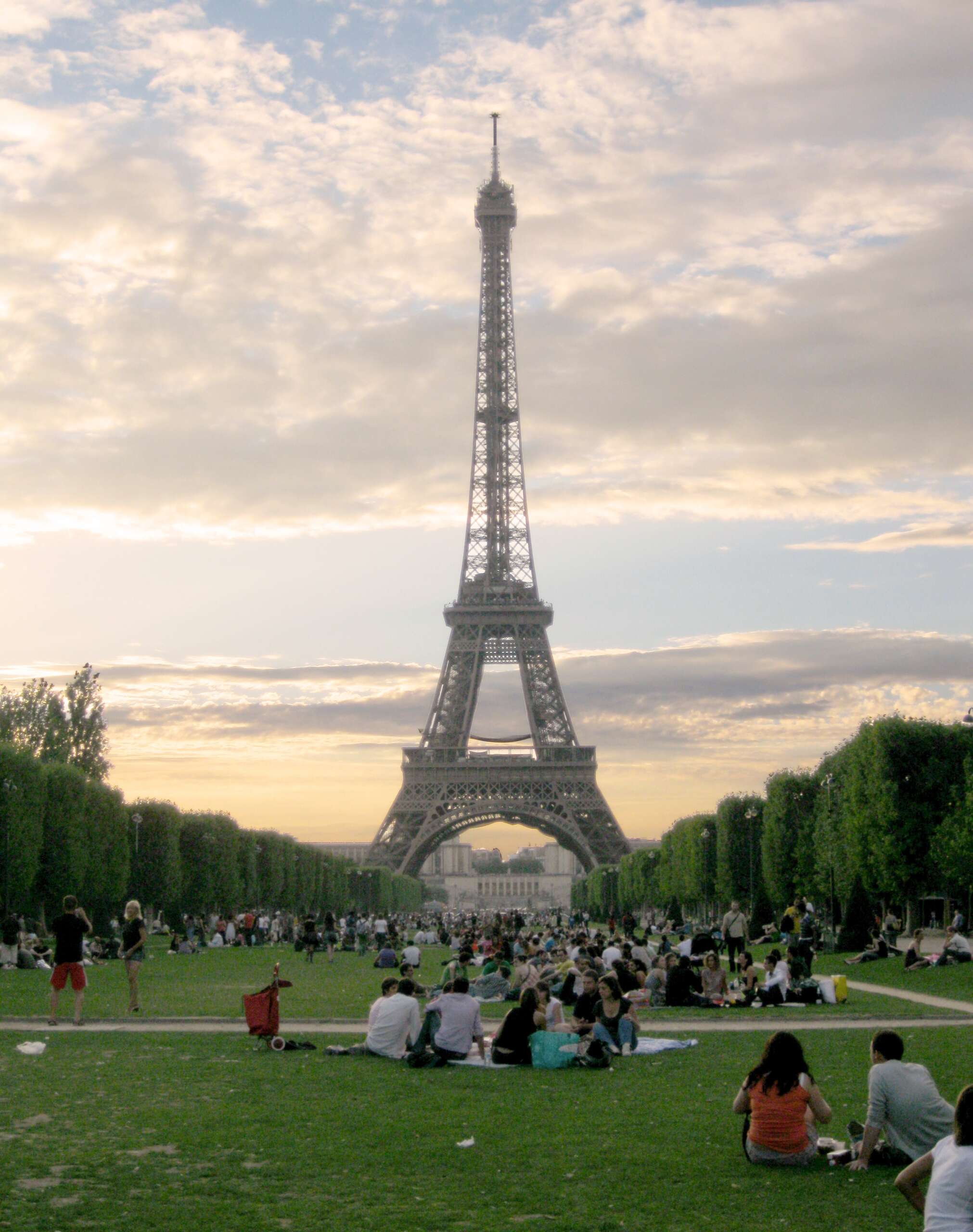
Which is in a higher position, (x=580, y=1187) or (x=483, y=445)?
(x=483, y=445)

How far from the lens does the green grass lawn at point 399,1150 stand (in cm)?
978

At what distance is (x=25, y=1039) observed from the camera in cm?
2002

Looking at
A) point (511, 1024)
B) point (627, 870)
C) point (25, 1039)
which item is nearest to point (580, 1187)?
point (511, 1024)

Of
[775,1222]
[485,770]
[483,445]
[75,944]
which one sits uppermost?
[483,445]

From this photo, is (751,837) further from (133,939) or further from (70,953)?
(70,953)

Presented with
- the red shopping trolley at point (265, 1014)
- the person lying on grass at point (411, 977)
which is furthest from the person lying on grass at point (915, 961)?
the red shopping trolley at point (265, 1014)

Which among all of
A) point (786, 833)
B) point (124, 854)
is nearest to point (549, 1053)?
point (124, 854)

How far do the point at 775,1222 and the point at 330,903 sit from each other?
100620 millimetres

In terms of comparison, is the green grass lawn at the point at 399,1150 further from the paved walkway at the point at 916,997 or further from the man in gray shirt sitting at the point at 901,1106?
the paved walkway at the point at 916,997

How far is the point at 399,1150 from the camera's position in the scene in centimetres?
1194

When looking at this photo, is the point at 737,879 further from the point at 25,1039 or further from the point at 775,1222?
the point at 775,1222

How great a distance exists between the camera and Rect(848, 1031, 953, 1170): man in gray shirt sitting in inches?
427

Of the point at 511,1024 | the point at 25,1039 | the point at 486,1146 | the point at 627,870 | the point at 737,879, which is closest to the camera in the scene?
the point at 486,1146

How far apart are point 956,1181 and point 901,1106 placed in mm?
3778
